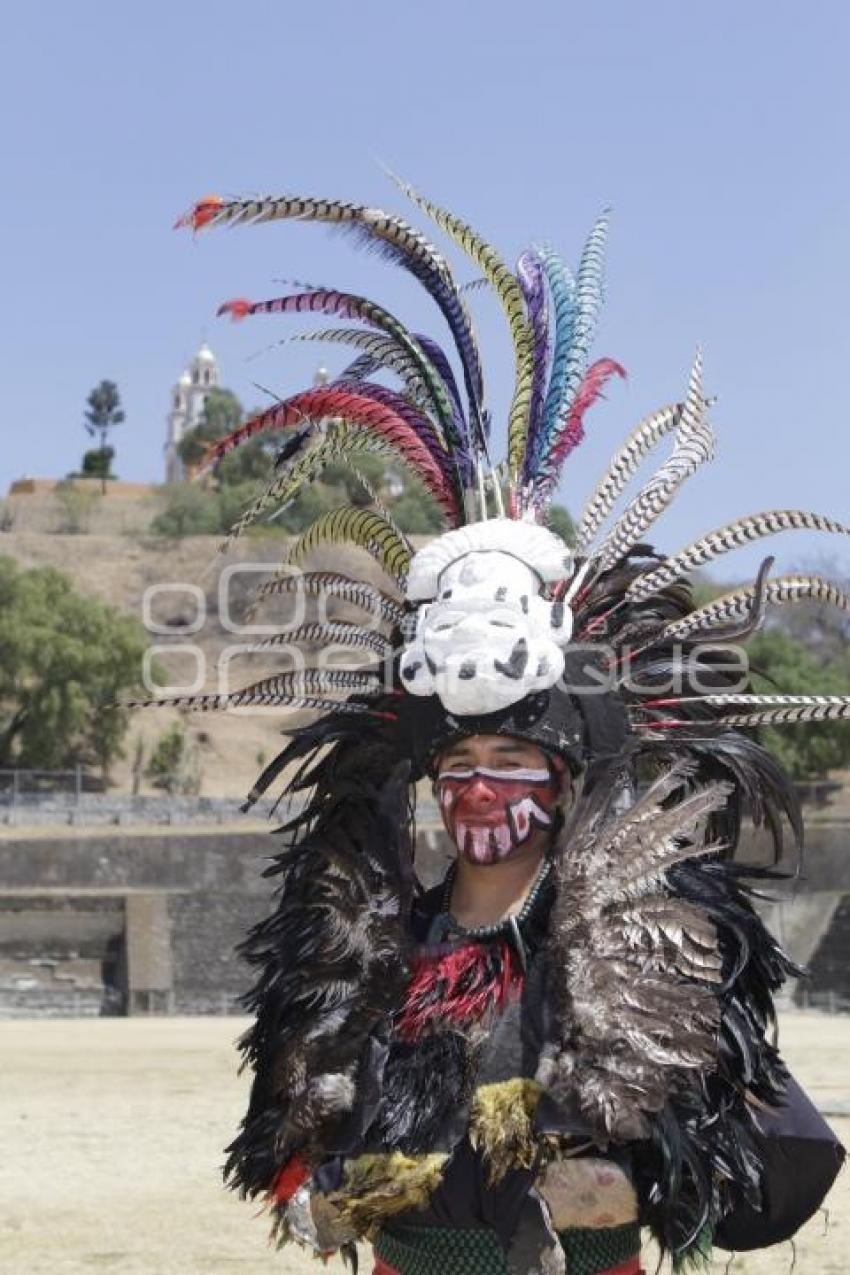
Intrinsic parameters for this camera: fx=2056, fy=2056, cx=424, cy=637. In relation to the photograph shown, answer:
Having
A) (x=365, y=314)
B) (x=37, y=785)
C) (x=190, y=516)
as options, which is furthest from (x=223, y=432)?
(x=365, y=314)

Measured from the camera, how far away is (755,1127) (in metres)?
4.42

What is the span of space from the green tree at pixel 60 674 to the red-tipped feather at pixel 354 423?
154 ft

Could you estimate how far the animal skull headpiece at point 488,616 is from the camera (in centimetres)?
468

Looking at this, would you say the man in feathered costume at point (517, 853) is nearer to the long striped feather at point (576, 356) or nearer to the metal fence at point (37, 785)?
the long striped feather at point (576, 356)

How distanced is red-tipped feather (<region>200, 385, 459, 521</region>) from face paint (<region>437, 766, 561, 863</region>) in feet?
2.71

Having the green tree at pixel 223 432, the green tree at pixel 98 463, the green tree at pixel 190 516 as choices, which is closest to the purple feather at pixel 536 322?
the green tree at pixel 223 432

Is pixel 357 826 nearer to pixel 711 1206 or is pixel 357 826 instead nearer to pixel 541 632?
pixel 541 632

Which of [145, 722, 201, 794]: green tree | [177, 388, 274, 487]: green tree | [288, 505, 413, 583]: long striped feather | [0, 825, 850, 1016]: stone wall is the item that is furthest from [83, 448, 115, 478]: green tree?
[288, 505, 413, 583]: long striped feather

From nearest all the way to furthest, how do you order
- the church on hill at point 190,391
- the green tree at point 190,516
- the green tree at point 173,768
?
the green tree at point 173,768 → the green tree at point 190,516 → the church on hill at point 190,391

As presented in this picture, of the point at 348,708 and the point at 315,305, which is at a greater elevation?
the point at 315,305

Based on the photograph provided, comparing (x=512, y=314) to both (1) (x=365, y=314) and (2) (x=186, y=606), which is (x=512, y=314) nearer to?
(1) (x=365, y=314)

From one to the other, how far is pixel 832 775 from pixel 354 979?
176 feet

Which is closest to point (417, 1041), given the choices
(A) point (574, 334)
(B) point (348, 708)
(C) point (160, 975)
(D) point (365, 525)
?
(B) point (348, 708)

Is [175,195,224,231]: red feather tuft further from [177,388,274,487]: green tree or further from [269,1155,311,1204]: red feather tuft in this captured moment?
[177,388,274,487]: green tree
